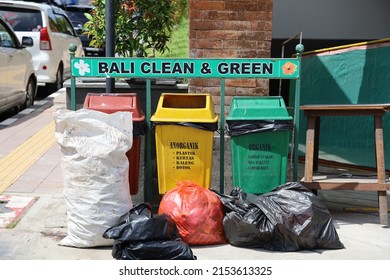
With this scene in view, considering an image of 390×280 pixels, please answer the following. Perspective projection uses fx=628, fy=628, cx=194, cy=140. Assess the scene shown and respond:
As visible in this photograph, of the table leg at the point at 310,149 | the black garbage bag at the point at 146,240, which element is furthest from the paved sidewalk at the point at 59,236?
the table leg at the point at 310,149

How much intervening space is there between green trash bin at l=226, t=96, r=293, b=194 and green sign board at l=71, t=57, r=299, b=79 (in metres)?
0.32

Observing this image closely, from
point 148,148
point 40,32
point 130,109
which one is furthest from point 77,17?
point 130,109

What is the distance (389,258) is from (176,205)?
1.78 meters

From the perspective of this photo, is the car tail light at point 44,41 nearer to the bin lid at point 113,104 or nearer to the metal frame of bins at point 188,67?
the metal frame of bins at point 188,67

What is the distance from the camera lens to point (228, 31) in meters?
6.70

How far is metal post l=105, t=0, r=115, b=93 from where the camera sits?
6134 mm

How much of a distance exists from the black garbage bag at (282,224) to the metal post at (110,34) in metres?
1.83

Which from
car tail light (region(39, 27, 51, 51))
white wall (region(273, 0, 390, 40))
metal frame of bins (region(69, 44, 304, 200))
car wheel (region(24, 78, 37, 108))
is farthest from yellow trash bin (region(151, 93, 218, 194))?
car tail light (region(39, 27, 51, 51))

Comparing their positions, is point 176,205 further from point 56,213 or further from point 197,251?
point 56,213

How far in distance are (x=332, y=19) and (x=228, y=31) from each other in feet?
14.8

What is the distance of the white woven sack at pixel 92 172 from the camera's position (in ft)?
16.6

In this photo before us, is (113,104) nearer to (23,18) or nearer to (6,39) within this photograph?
(6,39)

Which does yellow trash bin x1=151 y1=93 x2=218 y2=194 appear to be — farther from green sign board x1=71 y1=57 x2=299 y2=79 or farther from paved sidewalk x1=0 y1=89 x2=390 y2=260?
paved sidewalk x1=0 y1=89 x2=390 y2=260
